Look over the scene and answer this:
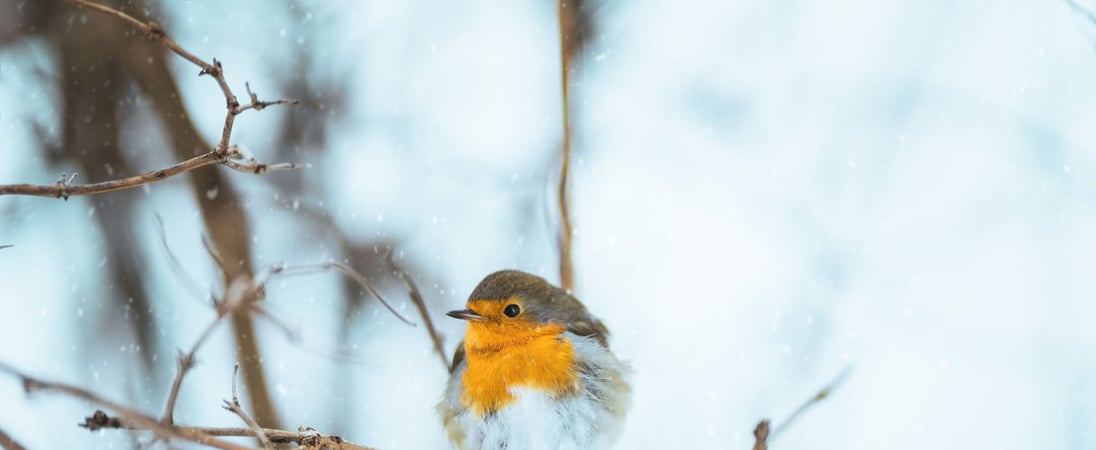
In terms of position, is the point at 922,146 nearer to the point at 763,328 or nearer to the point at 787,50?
the point at 787,50

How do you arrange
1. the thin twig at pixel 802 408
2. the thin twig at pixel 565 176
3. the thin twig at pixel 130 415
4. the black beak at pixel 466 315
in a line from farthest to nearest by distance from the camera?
the black beak at pixel 466 315, the thin twig at pixel 565 176, the thin twig at pixel 802 408, the thin twig at pixel 130 415

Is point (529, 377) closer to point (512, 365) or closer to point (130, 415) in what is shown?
point (512, 365)

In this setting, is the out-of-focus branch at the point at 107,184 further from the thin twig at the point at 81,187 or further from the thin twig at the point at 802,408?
the thin twig at the point at 802,408

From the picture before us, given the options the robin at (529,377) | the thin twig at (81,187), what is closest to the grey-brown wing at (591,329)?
the robin at (529,377)

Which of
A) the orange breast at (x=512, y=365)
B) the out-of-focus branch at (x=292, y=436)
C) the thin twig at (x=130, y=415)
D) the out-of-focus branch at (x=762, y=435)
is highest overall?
the thin twig at (x=130, y=415)

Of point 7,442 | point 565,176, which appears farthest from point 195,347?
point 565,176

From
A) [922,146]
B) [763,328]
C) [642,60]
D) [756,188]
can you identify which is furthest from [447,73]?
[922,146]

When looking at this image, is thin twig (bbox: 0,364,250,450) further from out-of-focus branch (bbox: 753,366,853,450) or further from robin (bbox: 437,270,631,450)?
robin (bbox: 437,270,631,450)

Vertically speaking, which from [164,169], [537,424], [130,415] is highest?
[164,169]
